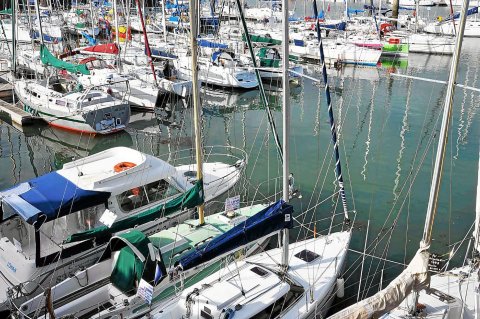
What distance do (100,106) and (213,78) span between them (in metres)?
13.8

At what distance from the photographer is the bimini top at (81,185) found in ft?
45.1

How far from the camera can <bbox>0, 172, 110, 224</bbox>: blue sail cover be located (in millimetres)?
13477

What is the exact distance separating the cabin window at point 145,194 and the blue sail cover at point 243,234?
18.1 ft

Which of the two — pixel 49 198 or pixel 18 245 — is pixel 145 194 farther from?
pixel 18 245

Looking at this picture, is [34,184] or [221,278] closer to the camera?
[221,278]

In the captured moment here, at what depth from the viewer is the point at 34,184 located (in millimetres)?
14969

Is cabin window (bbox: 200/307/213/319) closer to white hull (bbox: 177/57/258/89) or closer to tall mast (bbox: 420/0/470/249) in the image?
tall mast (bbox: 420/0/470/249)

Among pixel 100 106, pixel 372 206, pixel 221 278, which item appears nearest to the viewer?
pixel 221 278

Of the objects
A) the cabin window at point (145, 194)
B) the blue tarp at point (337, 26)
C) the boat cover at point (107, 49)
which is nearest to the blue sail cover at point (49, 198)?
the cabin window at point (145, 194)

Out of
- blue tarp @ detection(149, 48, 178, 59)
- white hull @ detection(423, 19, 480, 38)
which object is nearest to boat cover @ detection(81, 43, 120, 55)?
blue tarp @ detection(149, 48, 178, 59)

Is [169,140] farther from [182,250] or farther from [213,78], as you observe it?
[182,250]

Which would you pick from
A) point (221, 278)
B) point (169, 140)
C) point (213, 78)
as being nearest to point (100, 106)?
point (169, 140)

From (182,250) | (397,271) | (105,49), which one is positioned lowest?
(397,271)

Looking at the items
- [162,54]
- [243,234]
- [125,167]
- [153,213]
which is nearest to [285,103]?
[243,234]
